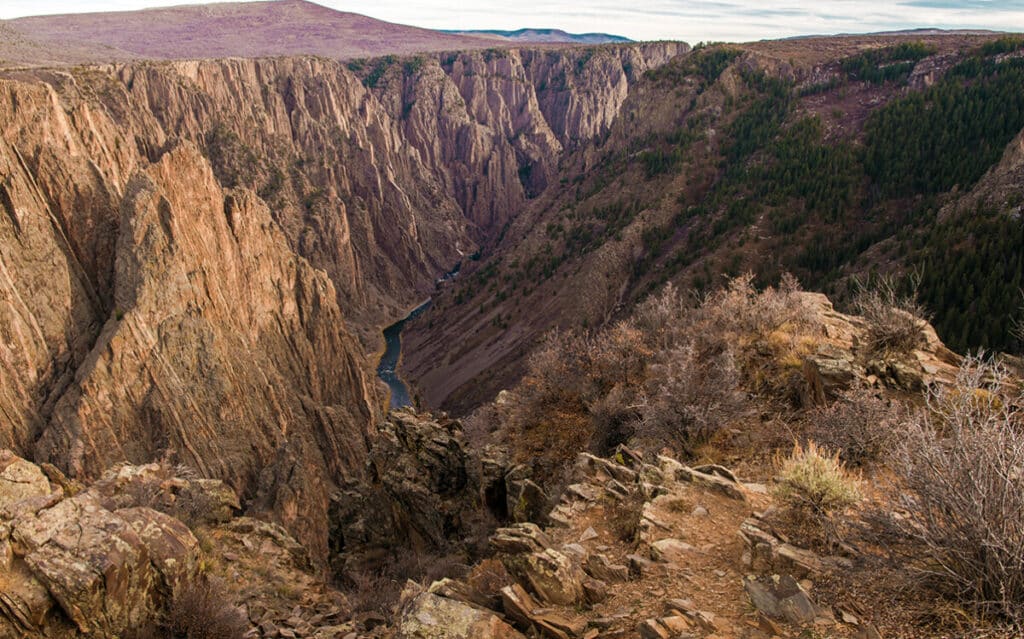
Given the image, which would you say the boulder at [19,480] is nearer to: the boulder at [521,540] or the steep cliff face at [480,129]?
the boulder at [521,540]

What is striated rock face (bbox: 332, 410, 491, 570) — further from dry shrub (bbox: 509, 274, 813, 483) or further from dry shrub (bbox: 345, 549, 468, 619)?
dry shrub (bbox: 509, 274, 813, 483)

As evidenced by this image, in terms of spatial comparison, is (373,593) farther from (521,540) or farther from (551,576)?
(551,576)

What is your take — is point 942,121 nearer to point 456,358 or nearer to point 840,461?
point 456,358

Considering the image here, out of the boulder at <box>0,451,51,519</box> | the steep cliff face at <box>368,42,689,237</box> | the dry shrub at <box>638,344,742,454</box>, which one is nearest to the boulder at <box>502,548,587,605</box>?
the dry shrub at <box>638,344,742,454</box>

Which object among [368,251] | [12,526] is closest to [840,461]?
[12,526]

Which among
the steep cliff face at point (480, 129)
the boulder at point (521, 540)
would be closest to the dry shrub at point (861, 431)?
the boulder at point (521, 540)

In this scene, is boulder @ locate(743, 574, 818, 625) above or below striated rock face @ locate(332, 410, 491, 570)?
above

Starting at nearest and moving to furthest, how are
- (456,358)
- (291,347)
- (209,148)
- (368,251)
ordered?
1. (291,347)
2. (456,358)
3. (209,148)
4. (368,251)
